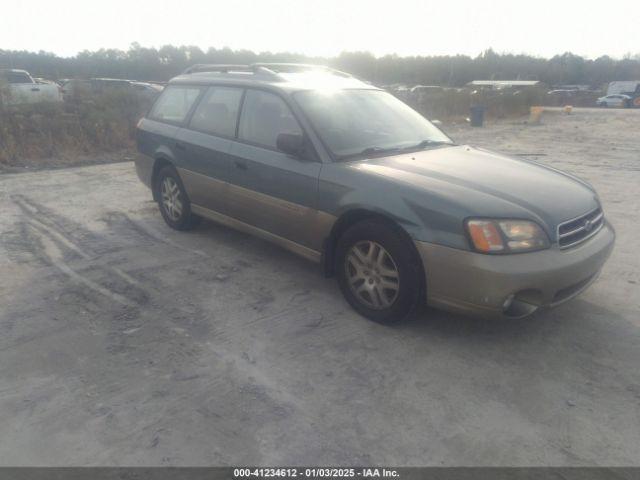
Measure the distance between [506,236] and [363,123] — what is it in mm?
1725

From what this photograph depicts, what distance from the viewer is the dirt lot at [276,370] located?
96.7 inches

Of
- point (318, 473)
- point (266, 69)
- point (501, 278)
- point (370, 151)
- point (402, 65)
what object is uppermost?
point (402, 65)

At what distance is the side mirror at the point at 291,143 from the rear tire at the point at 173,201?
181cm

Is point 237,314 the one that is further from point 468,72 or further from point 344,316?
point 468,72

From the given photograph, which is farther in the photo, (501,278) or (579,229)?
(579,229)

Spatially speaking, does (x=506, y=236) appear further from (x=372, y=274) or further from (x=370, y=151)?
(x=370, y=151)

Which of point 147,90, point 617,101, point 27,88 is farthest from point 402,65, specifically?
point 27,88

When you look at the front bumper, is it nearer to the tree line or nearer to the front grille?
the front grille

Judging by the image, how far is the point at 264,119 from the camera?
173 inches

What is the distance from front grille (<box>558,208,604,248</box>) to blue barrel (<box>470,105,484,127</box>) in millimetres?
15326

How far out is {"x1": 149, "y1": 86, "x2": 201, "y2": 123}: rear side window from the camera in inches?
210

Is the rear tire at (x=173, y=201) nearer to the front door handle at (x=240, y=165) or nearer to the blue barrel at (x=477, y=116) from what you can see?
the front door handle at (x=240, y=165)

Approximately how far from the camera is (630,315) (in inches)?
146

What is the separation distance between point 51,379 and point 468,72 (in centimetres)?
7694
